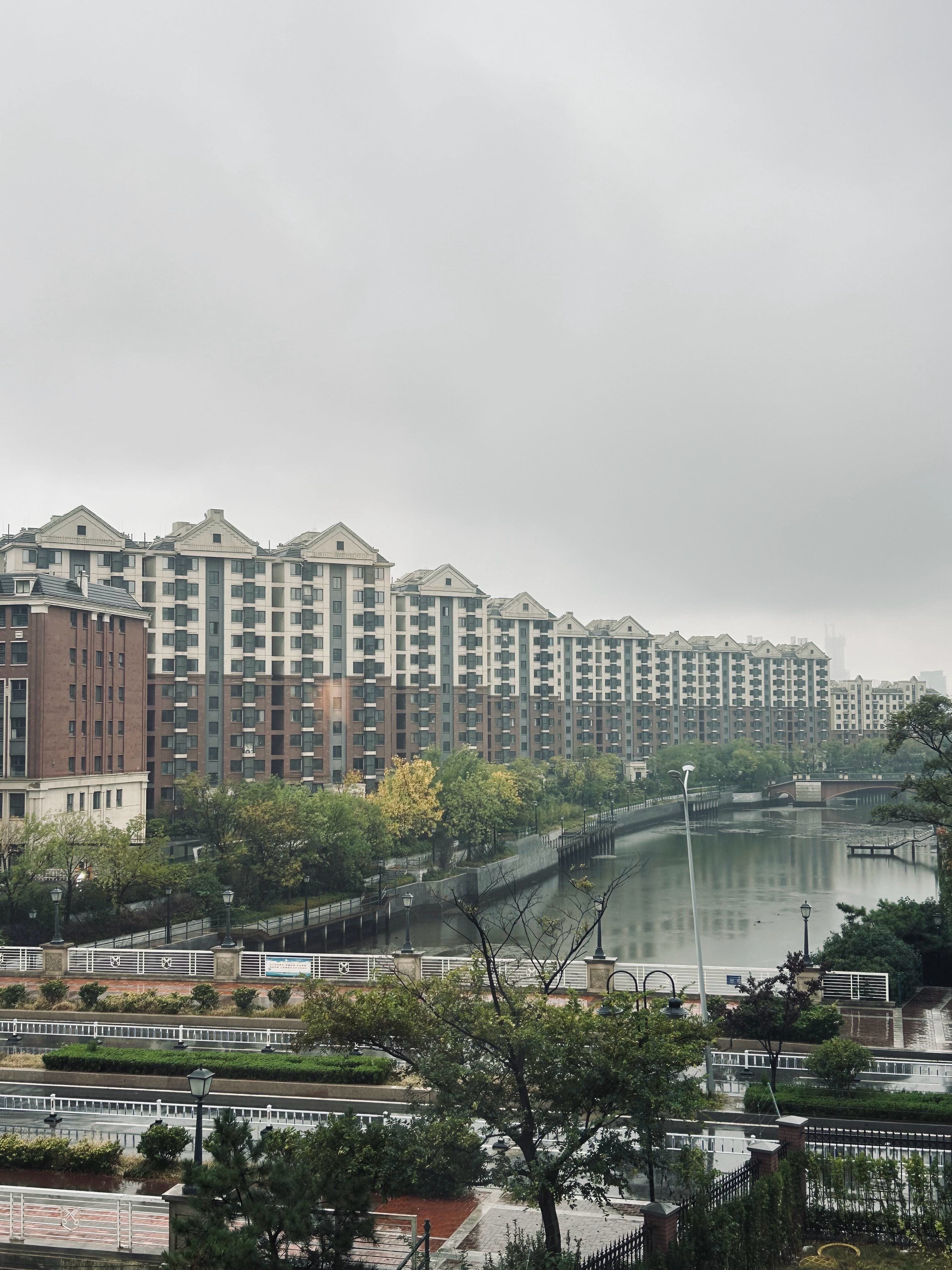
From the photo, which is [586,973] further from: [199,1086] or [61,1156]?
[199,1086]

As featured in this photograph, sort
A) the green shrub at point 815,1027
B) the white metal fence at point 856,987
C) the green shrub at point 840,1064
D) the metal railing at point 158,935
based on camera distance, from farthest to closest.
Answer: the metal railing at point 158,935 < the white metal fence at point 856,987 < the green shrub at point 815,1027 < the green shrub at point 840,1064

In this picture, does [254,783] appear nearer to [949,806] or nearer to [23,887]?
[23,887]

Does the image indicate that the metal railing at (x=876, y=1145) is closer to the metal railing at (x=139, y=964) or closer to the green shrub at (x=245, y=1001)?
the green shrub at (x=245, y=1001)

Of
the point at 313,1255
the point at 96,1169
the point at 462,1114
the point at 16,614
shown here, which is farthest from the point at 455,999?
the point at 16,614

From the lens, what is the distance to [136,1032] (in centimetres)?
3041

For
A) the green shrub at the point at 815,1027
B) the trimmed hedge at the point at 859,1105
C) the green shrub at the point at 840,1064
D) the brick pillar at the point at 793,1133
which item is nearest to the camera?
the brick pillar at the point at 793,1133

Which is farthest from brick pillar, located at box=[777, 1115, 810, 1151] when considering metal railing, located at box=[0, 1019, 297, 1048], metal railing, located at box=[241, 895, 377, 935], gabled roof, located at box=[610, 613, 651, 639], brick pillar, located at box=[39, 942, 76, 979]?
gabled roof, located at box=[610, 613, 651, 639]

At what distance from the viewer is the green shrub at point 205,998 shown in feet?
105

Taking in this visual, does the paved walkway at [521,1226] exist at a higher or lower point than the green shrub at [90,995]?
lower

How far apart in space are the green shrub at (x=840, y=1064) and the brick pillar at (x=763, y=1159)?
762cm

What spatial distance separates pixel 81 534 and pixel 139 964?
45882mm

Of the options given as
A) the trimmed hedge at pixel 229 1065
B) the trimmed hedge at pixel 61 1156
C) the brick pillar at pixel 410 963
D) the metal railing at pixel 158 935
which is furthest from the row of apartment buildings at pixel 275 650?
the trimmed hedge at pixel 61 1156

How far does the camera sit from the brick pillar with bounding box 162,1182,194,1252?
45.4 feet

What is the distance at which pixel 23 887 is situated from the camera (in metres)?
48.2
